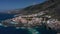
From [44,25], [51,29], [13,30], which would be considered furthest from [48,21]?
[13,30]

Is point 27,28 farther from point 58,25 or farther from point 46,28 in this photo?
point 58,25

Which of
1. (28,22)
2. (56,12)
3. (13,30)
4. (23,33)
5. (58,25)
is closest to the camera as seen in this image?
(23,33)

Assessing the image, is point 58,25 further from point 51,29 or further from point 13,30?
point 13,30

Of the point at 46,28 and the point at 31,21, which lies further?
the point at 31,21

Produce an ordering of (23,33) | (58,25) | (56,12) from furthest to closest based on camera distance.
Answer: (56,12) < (58,25) < (23,33)

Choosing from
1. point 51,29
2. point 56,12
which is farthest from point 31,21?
point 56,12

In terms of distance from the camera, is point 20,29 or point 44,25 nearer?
point 20,29

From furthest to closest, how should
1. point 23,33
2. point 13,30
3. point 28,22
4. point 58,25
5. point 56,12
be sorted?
point 56,12 < point 28,22 < point 58,25 < point 13,30 < point 23,33

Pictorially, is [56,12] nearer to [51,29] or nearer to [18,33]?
[51,29]
